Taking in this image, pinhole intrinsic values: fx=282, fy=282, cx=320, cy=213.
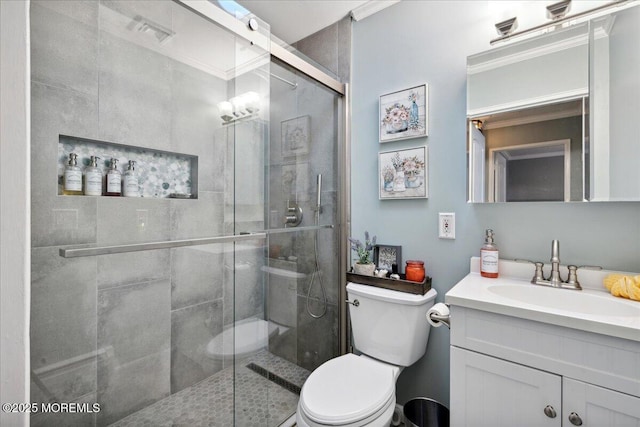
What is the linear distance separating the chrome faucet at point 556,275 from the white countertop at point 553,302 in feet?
0.08

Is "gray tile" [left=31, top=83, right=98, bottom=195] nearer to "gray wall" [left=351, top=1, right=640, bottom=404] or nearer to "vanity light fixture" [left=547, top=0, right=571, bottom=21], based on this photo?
"gray wall" [left=351, top=1, right=640, bottom=404]

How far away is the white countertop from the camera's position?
790 millimetres

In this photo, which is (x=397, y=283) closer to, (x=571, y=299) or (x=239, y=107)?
(x=571, y=299)

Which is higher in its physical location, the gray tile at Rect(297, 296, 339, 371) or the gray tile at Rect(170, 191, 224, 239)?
the gray tile at Rect(170, 191, 224, 239)

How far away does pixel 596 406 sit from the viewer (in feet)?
2.65

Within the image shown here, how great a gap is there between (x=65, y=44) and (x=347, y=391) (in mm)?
1698

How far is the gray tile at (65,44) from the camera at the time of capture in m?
0.95

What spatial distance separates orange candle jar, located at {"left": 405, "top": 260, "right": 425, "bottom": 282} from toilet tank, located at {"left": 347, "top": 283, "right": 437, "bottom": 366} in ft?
0.29

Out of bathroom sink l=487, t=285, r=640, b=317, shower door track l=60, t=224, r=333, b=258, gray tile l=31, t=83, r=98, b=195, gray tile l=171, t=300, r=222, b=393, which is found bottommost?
gray tile l=171, t=300, r=222, b=393

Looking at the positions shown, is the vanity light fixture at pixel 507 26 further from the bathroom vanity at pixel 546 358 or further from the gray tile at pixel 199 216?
the gray tile at pixel 199 216

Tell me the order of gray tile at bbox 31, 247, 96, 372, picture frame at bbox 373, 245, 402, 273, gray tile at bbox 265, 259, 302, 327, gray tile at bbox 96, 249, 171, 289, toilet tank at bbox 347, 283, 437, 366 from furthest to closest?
picture frame at bbox 373, 245, 402, 273 → gray tile at bbox 265, 259, 302, 327 → toilet tank at bbox 347, 283, 437, 366 → gray tile at bbox 96, 249, 171, 289 → gray tile at bbox 31, 247, 96, 372

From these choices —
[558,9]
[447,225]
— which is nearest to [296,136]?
[447,225]

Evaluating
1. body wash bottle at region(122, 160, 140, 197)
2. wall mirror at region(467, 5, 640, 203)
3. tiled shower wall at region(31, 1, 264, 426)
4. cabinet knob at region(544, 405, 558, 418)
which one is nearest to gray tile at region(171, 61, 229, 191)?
tiled shower wall at region(31, 1, 264, 426)

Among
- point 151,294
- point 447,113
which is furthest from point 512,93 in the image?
point 151,294
